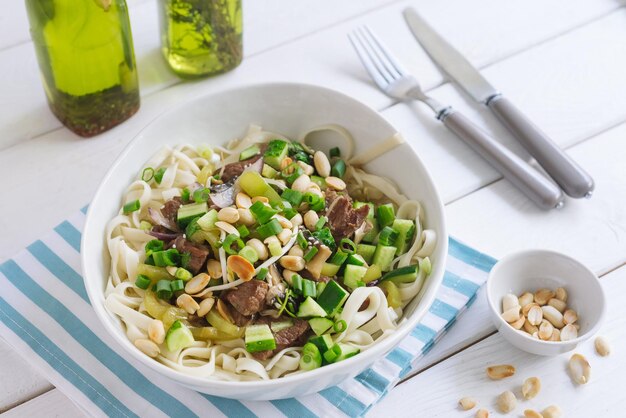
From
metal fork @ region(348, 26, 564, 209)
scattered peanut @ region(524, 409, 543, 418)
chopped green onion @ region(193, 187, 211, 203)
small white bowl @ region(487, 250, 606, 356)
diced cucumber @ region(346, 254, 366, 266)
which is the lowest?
scattered peanut @ region(524, 409, 543, 418)

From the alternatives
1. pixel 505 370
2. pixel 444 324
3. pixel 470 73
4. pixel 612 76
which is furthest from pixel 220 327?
pixel 612 76

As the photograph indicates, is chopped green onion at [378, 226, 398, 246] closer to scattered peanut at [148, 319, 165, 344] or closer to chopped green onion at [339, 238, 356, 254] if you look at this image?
chopped green onion at [339, 238, 356, 254]

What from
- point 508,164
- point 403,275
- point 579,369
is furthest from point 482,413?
point 508,164

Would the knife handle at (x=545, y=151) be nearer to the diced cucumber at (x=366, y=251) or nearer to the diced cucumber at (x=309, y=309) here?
the diced cucumber at (x=366, y=251)

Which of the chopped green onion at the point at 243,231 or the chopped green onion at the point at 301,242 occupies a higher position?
the chopped green onion at the point at 243,231

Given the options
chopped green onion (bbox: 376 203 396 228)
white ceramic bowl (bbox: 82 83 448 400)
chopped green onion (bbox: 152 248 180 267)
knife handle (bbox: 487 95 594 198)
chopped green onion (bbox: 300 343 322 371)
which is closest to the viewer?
white ceramic bowl (bbox: 82 83 448 400)

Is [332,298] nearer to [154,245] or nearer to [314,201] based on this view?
[314,201]

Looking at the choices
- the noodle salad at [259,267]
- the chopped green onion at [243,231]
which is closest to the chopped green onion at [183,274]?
the noodle salad at [259,267]

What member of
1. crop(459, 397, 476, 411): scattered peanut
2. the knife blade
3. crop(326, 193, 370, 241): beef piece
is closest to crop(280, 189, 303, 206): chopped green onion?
crop(326, 193, 370, 241): beef piece
